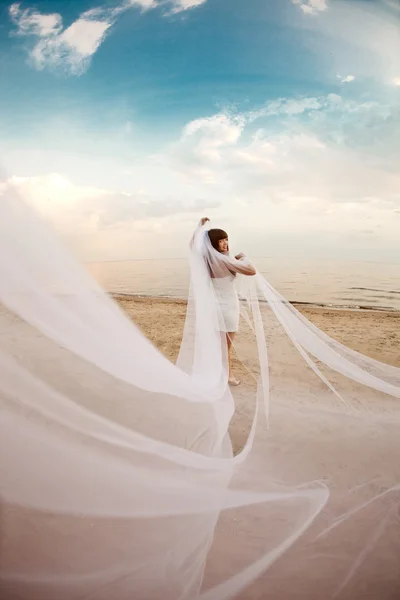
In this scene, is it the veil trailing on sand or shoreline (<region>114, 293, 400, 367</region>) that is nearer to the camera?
the veil trailing on sand

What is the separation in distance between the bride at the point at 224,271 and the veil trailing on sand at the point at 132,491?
1695 millimetres

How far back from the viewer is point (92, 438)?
1.87 m

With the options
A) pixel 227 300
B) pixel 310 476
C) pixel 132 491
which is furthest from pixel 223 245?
pixel 132 491

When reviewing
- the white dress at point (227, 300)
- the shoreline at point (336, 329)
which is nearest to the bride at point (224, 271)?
the white dress at point (227, 300)

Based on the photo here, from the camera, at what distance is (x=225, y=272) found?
4.54 m

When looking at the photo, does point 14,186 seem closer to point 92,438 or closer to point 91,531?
point 92,438

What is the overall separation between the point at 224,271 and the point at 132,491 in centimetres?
307

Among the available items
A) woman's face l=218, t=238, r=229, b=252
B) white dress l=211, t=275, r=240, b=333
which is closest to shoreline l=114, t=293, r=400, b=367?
white dress l=211, t=275, r=240, b=333

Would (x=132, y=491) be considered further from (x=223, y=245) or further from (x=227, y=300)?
(x=223, y=245)

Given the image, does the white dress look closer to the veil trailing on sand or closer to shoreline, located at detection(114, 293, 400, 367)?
the veil trailing on sand

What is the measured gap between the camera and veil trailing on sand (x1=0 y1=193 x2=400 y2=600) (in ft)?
5.68

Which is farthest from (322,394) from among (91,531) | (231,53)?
(231,53)

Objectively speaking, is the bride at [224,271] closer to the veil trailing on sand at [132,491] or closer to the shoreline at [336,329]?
the veil trailing on sand at [132,491]

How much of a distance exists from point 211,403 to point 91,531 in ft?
5.73
